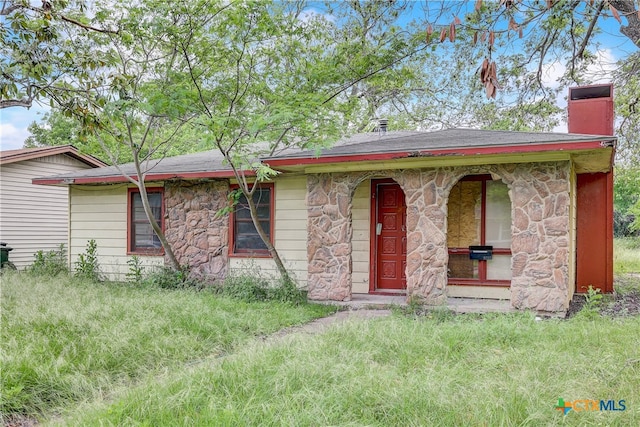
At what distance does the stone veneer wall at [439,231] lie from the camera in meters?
6.59

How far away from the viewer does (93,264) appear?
1074 centimetres

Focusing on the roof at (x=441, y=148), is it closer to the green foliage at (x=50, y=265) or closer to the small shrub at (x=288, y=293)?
the small shrub at (x=288, y=293)

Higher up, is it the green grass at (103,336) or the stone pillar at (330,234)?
the stone pillar at (330,234)

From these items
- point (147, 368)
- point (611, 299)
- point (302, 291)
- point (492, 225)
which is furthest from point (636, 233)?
point (147, 368)

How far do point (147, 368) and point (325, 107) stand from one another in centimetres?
513

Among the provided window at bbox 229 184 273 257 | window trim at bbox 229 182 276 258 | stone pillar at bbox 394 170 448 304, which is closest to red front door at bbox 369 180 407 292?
stone pillar at bbox 394 170 448 304

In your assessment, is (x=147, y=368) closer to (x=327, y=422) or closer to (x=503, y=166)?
(x=327, y=422)

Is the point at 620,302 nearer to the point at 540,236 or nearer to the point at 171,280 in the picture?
the point at 540,236

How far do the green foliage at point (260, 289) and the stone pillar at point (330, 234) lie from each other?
12.2 inches

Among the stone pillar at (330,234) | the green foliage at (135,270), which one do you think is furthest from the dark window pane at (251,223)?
the green foliage at (135,270)

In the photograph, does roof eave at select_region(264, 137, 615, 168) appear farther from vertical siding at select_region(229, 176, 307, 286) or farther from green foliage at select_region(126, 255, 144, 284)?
green foliage at select_region(126, 255, 144, 284)

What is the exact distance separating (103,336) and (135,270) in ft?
17.4

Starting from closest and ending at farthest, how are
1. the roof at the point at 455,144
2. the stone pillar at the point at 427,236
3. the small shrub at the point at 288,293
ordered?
the roof at the point at 455,144 < the stone pillar at the point at 427,236 < the small shrub at the point at 288,293

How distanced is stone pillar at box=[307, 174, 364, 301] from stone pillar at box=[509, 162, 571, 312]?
8.28 ft
